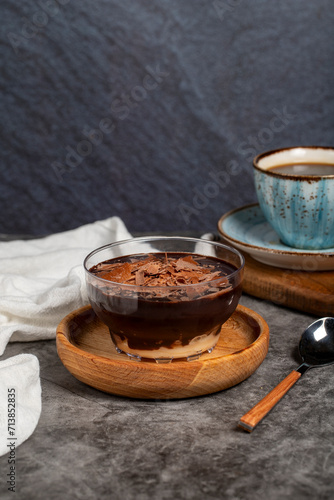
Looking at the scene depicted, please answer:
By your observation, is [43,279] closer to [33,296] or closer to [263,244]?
[33,296]

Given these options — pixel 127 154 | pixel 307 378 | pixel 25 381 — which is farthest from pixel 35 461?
pixel 127 154

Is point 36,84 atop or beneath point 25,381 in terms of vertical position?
atop

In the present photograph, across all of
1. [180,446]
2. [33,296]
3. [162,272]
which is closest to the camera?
[180,446]

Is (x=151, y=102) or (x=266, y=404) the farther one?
(x=151, y=102)

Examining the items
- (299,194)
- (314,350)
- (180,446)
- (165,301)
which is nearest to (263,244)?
(299,194)

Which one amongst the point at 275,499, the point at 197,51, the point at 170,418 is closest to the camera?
the point at 275,499

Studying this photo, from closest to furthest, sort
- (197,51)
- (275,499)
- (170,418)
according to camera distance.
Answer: (275,499), (170,418), (197,51)

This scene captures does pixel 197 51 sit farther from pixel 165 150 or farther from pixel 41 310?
pixel 41 310
